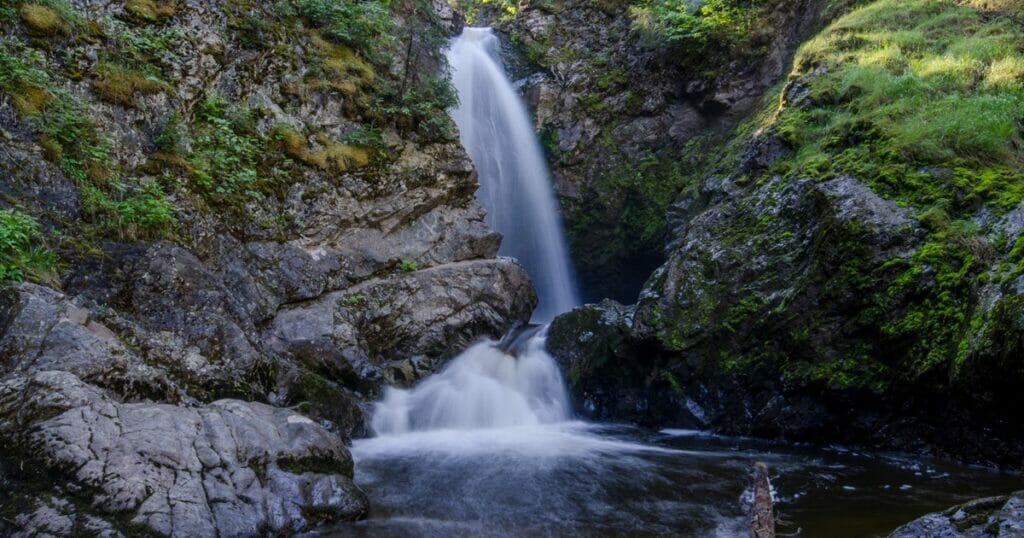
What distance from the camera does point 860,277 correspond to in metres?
7.36

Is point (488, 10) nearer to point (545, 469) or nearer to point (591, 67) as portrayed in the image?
point (591, 67)

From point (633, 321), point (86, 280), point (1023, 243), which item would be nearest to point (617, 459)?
point (633, 321)

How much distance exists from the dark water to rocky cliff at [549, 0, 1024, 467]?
63 centimetres

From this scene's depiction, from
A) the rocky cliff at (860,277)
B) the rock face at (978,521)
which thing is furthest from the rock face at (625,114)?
the rock face at (978,521)

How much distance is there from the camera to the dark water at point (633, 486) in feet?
16.4

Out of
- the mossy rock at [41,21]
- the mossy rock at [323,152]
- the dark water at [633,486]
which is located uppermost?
the mossy rock at [41,21]

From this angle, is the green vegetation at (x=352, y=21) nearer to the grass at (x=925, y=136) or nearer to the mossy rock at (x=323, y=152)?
the mossy rock at (x=323, y=152)

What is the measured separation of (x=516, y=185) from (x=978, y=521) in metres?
13.1

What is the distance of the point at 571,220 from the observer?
52.0ft

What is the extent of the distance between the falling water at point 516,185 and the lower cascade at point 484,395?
162 inches

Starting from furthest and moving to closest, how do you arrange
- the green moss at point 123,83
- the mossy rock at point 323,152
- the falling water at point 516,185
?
the falling water at point 516,185, the mossy rock at point 323,152, the green moss at point 123,83

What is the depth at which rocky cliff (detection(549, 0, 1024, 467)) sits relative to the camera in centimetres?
638

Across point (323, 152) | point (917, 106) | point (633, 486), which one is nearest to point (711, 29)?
point (917, 106)

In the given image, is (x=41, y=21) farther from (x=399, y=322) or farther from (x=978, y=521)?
(x=978, y=521)
